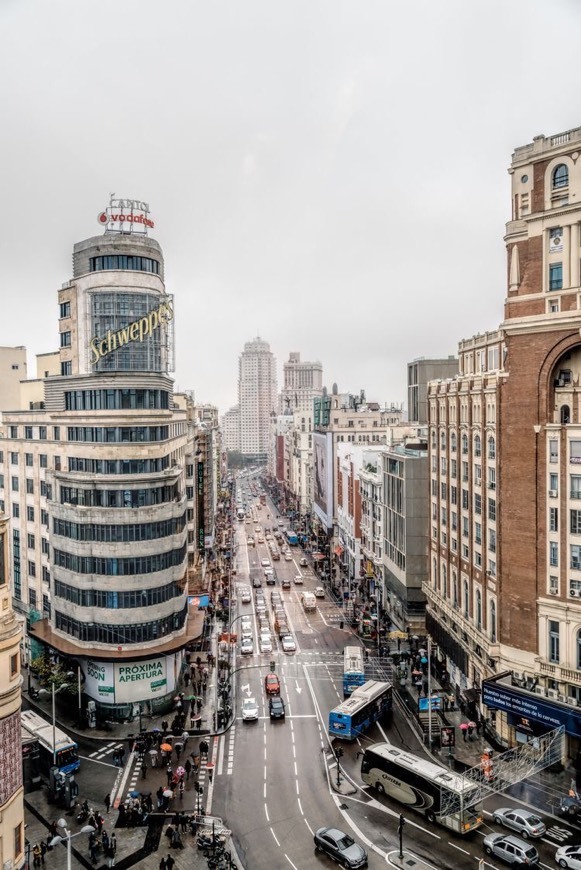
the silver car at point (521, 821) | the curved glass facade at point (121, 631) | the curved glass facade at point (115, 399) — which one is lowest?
the silver car at point (521, 821)

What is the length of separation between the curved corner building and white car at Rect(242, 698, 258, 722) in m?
7.26


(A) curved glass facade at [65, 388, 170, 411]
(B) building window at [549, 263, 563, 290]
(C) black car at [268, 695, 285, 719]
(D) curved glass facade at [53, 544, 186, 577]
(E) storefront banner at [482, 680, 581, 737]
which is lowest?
(C) black car at [268, 695, 285, 719]

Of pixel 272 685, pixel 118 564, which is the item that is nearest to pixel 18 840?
pixel 118 564

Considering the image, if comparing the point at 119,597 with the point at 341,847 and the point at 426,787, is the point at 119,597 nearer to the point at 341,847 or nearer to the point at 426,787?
the point at 341,847

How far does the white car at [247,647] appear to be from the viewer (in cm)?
8019

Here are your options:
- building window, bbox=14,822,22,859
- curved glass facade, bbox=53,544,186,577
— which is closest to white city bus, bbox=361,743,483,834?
building window, bbox=14,822,22,859

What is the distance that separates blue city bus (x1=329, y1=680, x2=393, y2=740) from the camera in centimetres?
5607

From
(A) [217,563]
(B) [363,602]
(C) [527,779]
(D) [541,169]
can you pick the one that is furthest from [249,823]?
(A) [217,563]

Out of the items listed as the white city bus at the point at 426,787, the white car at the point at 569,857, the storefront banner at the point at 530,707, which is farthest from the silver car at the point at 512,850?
the storefront banner at the point at 530,707

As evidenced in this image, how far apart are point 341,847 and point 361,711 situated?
17.8m

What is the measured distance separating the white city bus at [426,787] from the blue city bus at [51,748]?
70.9 ft

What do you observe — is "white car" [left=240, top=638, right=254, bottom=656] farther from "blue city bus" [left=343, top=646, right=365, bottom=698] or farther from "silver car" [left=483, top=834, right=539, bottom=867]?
"silver car" [left=483, top=834, right=539, bottom=867]

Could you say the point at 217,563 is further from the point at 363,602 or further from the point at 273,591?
the point at 363,602

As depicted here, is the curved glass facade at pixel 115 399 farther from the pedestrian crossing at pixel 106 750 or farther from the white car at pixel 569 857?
the white car at pixel 569 857
